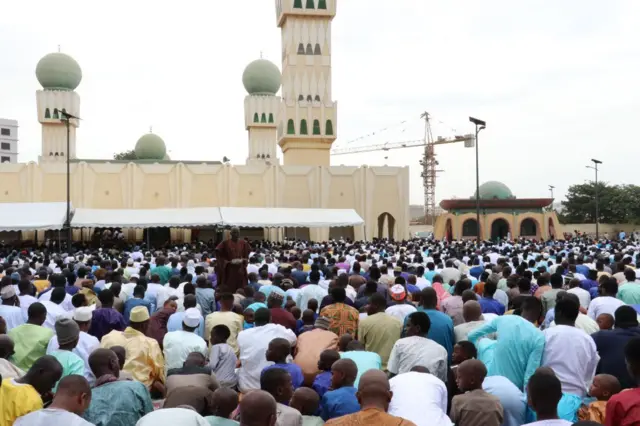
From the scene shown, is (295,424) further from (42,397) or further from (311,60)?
(311,60)

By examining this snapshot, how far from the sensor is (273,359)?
6945mm

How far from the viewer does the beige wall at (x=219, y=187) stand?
139 ft

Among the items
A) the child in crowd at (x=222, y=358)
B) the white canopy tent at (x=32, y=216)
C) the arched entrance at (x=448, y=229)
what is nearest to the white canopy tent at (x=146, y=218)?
the white canopy tent at (x=32, y=216)

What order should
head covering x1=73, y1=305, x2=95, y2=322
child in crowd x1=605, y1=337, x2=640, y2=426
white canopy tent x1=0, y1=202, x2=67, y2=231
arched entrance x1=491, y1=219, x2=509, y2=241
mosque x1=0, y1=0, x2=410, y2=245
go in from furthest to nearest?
arched entrance x1=491, y1=219, x2=509, y2=241, mosque x1=0, y1=0, x2=410, y2=245, white canopy tent x1=0, y1=202, x2=67, y2=231, head covering x1=73, y1=305, x2=95, y2=322, child in crowd x1=605, y1=337, x2=640, y2=426

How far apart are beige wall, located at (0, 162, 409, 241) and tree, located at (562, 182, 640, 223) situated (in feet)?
102

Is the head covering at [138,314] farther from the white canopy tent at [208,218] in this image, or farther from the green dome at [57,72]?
the green dome at [57,72]

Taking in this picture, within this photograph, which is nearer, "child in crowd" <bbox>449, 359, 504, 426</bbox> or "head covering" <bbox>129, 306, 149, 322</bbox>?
"child in crowd" <bbox>449, 359, 504, 426</bbox>

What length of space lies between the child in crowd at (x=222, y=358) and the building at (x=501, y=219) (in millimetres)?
45671

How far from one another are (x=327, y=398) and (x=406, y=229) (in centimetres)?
4055

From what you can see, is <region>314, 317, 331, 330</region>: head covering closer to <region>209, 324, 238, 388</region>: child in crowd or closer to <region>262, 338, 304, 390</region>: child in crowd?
<region>209, 324, 238, 388</region>: child in crowd

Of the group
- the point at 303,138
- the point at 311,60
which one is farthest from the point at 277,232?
the point at 311,60

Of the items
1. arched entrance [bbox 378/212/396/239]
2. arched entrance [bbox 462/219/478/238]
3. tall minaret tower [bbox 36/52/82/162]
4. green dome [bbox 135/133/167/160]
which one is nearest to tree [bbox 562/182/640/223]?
arched entrance [bbox 462/219/478/238]

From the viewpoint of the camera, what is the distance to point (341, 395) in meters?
5.91

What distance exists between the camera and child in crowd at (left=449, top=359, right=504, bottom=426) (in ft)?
18.3
